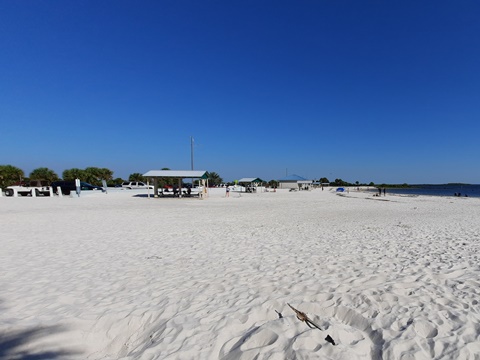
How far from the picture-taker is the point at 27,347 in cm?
284

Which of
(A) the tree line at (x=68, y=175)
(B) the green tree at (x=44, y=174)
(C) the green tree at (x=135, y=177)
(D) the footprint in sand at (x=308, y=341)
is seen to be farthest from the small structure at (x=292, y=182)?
(D) the footprint in sand at (x=308, y=341)

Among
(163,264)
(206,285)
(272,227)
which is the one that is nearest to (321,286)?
(206,285)

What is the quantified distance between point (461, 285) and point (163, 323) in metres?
4.43

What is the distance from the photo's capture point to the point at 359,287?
4.17 metres

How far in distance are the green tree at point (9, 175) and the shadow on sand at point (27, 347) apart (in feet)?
178

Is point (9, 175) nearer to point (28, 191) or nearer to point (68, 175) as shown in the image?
point (68, 175)

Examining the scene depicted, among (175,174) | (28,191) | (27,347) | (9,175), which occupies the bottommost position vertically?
(27,347)

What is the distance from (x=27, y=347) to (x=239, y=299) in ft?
8.04

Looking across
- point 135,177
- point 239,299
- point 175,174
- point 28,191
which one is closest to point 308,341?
point 239,299

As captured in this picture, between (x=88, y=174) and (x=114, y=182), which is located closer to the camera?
(x=88, y=174)

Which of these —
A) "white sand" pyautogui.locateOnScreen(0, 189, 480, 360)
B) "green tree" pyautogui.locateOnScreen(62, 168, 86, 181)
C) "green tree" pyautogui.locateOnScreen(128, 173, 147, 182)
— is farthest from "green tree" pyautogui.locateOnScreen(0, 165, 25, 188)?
"white sand" pyautogui.locateOnScreen(0, 189, 480, 360)

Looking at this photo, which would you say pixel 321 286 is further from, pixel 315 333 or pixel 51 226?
pixel 51 226

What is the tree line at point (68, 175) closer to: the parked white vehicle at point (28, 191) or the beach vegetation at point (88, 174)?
the beach vegetation at point (88, 174)

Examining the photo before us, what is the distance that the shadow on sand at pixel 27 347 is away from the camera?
8.89 feet
